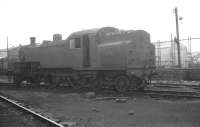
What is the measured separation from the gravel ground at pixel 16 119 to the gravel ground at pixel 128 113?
0.87 meters

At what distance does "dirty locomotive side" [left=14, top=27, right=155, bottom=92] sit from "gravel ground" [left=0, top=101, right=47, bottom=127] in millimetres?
6256

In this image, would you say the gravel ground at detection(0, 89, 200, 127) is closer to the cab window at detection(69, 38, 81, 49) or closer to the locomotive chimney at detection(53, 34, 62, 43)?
the cab window at detection(69, 38, 81, 49)

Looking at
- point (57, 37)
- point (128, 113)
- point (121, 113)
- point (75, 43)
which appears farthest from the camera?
point (57, 37)

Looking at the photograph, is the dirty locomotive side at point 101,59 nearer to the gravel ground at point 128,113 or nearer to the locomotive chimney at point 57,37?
the locomotive chimney at point 57,37

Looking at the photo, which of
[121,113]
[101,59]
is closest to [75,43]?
[101,59]

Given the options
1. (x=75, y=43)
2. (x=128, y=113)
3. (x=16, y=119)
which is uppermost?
(x=75, y=43)

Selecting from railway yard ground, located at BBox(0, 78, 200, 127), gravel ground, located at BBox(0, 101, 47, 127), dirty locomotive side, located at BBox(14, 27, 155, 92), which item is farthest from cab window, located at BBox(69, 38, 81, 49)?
gravel ground, located at BBox(0, 101, 47, 127)

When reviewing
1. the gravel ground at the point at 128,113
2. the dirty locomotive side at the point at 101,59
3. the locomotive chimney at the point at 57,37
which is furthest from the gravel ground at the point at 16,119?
the locomotive chimney at the point at 57,37

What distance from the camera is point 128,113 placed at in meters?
9.57

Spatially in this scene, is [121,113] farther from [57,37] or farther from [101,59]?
[57,37]

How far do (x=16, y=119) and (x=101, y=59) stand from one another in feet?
25.1

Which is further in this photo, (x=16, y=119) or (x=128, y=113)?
(x=128, y=113)

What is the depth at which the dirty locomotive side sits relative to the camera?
15.2 metres

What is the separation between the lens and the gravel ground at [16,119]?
8.38m
